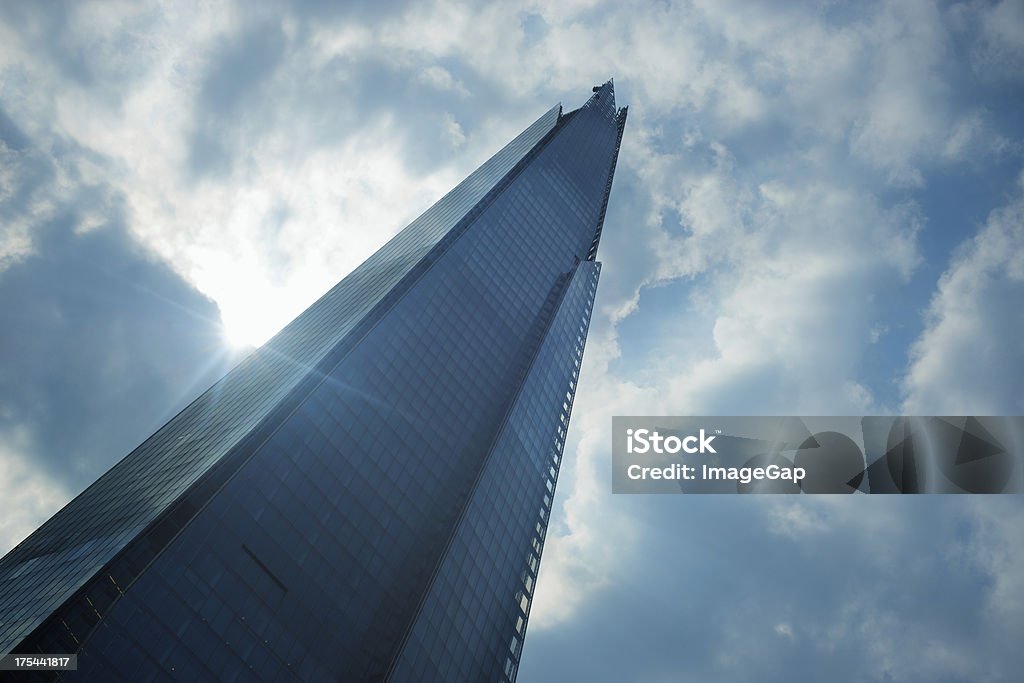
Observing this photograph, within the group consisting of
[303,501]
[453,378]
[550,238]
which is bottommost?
[303,501]

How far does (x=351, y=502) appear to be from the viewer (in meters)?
74.5

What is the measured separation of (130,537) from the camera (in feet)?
188

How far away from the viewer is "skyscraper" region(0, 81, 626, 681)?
176 ft

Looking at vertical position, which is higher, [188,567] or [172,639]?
[188,567]

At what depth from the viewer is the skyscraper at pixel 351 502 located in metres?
→ 53.7

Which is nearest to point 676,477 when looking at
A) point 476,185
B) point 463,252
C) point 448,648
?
point 448,648

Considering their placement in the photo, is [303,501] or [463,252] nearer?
[303,501]

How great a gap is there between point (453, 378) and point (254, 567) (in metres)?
46.1

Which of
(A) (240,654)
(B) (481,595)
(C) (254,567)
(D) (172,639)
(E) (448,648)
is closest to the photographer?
(D) (172,639)

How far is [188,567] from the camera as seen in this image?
182 feet

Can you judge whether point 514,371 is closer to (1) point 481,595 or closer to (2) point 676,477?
(1) point 481,595

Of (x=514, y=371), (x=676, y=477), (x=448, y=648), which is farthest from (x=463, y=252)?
(x=676, y=477)

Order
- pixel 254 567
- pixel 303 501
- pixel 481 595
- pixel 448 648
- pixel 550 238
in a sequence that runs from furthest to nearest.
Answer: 1. pixel 550 238
2. pixel 481 595
3. pixel 448 648
4. pixel 303 501
5. pixel 254 567

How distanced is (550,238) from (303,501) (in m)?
94.8
